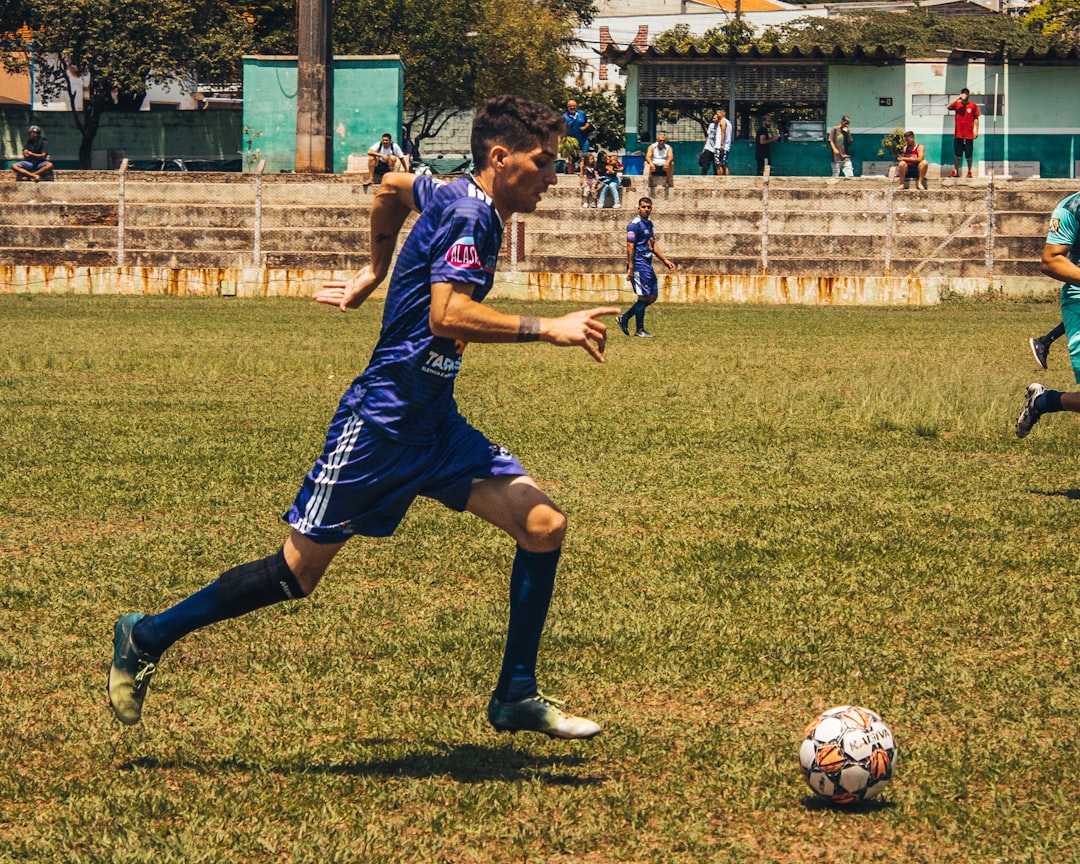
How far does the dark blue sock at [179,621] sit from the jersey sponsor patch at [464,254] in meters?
1.32

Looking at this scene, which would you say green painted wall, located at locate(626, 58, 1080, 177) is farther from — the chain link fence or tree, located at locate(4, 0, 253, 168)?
tree, located at locate(4, 0, 253, 168)

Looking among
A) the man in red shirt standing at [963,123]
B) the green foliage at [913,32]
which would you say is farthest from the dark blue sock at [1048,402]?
the green foliage at [913,32]

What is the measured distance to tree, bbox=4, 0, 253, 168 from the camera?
154 ft

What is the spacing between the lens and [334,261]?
31734 millimetres

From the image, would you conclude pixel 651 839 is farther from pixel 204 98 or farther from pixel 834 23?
pixel 834 23

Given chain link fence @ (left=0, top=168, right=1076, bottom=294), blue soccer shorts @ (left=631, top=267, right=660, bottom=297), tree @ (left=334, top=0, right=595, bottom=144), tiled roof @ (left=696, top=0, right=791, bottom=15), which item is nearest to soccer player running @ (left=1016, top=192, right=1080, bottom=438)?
blue soccer shorts @ (left=631, top=267, right=660, bottom=297)

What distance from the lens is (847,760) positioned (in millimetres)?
4066

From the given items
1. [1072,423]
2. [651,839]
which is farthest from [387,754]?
[1072,423]

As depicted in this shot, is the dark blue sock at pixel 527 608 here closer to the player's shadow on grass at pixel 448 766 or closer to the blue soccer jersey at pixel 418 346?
the player's shadow on grass at pixel 448 766

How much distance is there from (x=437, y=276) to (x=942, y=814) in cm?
215

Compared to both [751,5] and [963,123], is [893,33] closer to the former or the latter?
[751,5]

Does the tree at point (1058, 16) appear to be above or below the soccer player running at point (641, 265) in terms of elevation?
above

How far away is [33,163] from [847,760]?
3408 centimetres

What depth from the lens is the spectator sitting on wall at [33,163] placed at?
111 feet
